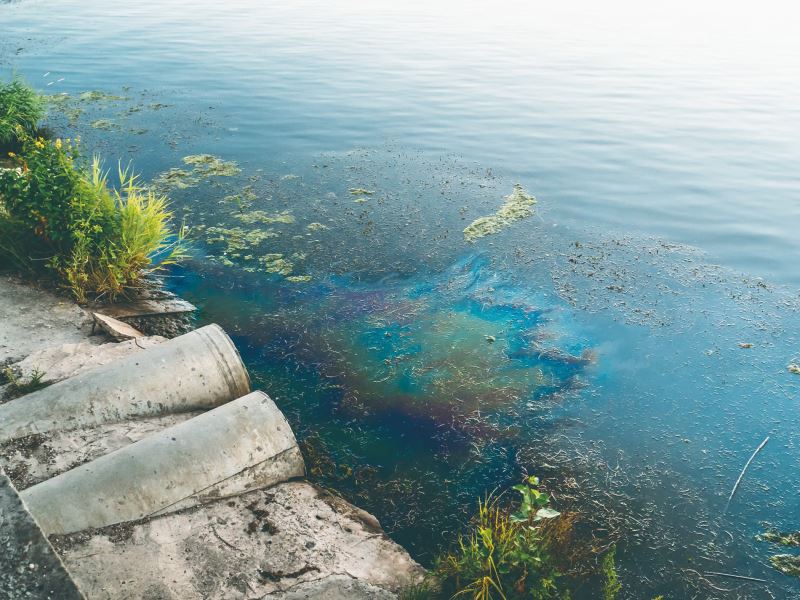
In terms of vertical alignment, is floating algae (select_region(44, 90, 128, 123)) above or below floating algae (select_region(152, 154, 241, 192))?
above

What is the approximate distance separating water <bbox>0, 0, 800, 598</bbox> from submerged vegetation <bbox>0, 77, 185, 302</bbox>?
0.93m

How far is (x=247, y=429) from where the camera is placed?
4.04 m

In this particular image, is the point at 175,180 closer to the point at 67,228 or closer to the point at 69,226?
the point at 67,228

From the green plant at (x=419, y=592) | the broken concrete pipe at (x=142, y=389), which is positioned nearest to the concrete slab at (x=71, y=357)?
the broken concrete pipe at (x=142, y=389)

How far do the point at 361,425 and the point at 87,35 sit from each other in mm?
19932

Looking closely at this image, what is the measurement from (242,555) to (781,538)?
12.1 feet

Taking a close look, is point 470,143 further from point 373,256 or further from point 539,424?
point 539,424

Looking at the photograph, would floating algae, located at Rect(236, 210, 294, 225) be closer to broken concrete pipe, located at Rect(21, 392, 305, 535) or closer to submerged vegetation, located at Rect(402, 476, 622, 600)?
broken concrete pipe, located at Rect(21, 392, 305, 535)

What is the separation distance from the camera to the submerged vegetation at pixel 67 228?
586 centimetres

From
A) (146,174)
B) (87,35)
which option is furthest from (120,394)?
(87,35)

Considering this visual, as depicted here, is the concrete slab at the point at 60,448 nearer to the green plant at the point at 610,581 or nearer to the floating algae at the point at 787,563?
the green plant at the point at 610,581

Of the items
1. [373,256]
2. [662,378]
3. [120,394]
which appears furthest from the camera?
[373,256]

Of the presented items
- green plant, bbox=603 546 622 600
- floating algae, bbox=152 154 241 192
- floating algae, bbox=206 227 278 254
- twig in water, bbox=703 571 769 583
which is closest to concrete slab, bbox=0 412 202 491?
green plant, bbox=603 546 622 600

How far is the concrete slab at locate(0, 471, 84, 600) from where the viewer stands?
2.22m
